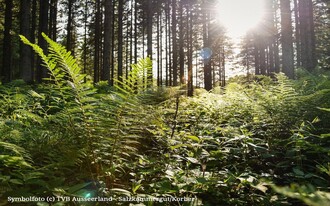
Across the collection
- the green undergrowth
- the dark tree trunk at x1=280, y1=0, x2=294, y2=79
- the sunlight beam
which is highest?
the sunlight beam

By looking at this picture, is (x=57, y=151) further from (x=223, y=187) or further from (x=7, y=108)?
(x=7, y=108)

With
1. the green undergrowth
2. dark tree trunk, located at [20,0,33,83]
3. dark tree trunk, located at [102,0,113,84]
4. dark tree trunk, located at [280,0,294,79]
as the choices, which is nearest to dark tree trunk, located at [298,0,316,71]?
dark tree trunk, located at [280,0,294,79]

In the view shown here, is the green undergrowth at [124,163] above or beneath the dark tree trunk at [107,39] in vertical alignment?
beneath

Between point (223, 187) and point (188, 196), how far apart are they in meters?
0.32

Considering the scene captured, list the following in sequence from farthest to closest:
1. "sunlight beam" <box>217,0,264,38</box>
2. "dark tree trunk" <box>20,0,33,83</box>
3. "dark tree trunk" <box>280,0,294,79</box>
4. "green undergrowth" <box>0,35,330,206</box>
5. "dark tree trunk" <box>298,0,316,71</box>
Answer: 1. "sunlight beam" <box>217,0,264,38</box>
2. "dark tree trunk" <box>20,0,33,83</box>
3. "dark tree trunk" <box>298,0,316,71</box>
4. "dark tree trunk" <box>280,0,294,79</box>
5. "green undergrowth" <box>0,35,330,206</box>

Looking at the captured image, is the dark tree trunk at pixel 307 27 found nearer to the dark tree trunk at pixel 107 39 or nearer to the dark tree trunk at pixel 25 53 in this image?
the dark tree trunk at pixel 107 39

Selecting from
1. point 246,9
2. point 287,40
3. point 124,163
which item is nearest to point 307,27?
point 287,40

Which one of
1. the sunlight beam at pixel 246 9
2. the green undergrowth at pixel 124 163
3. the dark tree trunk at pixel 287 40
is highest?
the sunlight beam at pixel 246 9

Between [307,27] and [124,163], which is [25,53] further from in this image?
[307,27]

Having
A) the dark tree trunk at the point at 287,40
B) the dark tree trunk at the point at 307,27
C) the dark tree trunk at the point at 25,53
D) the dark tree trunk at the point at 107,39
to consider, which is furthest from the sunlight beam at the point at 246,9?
the dark tree trunk at the point at 25,53

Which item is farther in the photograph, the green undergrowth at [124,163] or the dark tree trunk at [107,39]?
the dark tree trunk at [107,39]

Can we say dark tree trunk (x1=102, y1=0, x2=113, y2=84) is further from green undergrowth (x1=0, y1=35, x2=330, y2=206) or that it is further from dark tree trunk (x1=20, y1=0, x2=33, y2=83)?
green undergrowth (x1=0, y1=35, x2=330, y2=206)

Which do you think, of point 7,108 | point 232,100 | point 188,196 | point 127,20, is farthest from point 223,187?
point 127,20

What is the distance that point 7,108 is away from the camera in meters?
4.05
